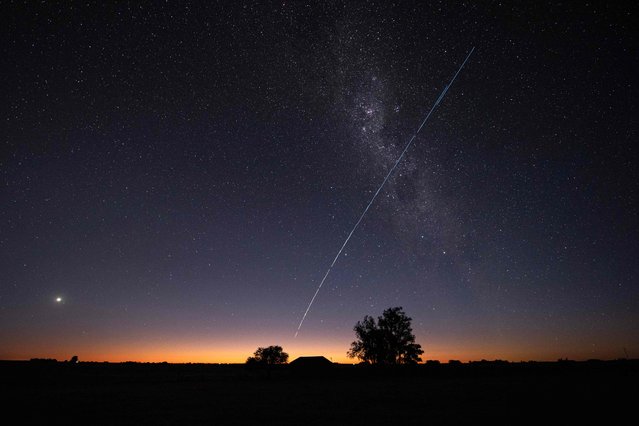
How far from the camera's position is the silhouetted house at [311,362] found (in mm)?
67287

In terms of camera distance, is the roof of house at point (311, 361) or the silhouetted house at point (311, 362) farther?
the roof of house at point (311, 361)

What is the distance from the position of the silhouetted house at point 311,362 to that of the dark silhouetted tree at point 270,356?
2.92 metres

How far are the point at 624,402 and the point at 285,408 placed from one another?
2317 cm

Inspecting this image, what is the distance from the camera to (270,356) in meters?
70.4

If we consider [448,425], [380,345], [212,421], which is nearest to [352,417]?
[448,425]

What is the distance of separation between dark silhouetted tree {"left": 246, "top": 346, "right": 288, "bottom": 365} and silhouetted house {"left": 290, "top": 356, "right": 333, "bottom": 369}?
292 cm

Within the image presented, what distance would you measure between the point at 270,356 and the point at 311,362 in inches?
332

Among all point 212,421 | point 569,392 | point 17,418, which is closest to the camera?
point 212,421

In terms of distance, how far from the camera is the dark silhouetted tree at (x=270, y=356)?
70088mm

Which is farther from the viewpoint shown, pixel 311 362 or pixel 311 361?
pixel 311 361

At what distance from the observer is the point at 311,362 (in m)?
68.4

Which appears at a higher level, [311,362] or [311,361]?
[311,361]

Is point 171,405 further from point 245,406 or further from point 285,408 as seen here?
point 285,408

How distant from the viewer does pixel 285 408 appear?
24.8m
